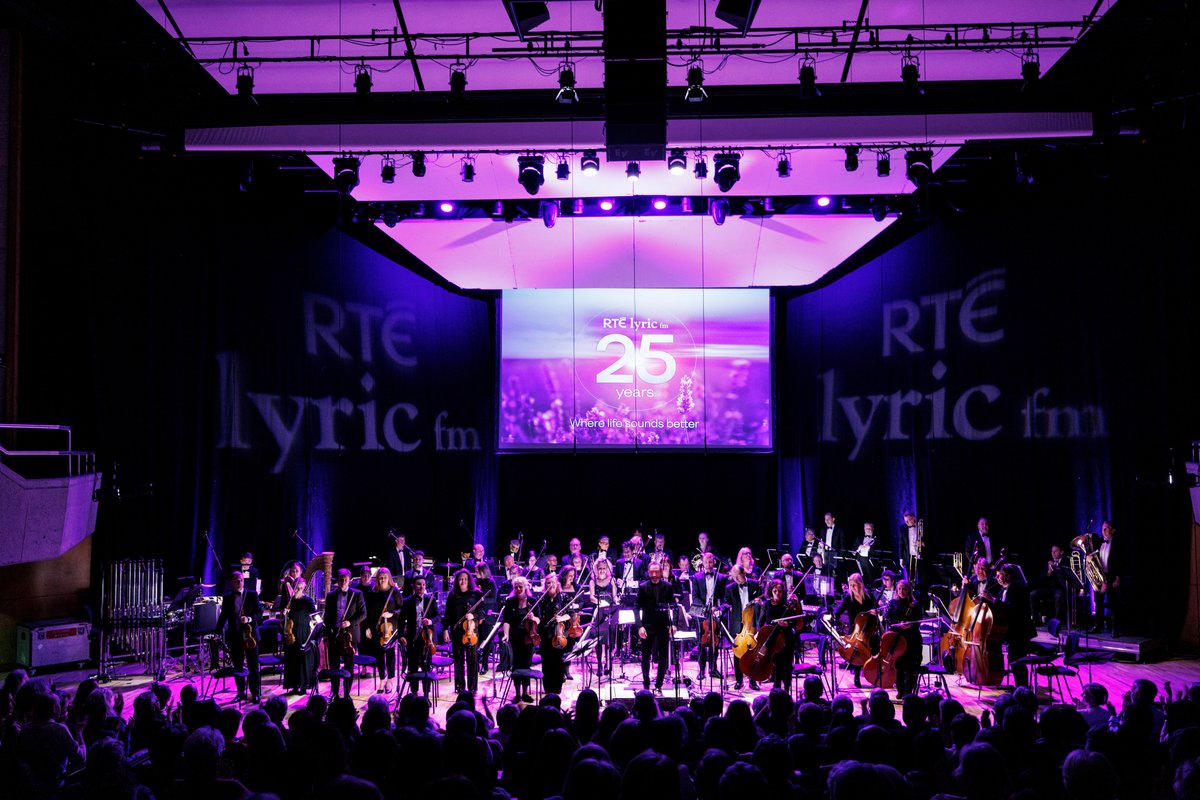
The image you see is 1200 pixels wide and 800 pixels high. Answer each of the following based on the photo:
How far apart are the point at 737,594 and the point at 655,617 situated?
4.21ft

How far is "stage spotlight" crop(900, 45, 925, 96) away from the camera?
1027 centimetres

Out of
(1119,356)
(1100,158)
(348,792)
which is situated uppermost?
(1100,158)

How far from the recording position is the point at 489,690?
37.0 feet

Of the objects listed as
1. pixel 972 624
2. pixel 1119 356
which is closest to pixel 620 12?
pixel 972 624

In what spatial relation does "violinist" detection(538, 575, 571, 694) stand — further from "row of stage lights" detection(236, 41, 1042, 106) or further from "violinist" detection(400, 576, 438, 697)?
"row of stage lights" detection(236, 41, 1042, 106)

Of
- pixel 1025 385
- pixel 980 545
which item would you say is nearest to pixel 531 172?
pixel 1025 385

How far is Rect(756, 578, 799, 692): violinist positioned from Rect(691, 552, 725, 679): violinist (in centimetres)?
80

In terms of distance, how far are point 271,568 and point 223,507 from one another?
121 cm

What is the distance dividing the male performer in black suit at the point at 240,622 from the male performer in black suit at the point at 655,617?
437 cm

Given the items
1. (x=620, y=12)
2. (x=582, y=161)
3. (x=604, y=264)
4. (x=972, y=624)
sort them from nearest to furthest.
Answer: (x=620, y=12) → (x=972, y=624) → (x=582, y=161) → (x=604, y=264)

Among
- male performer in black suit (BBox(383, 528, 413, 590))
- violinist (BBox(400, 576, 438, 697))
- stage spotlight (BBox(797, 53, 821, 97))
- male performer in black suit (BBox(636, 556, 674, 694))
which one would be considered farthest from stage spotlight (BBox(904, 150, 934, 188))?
male performer in black suit (BBox(383, 528, 413, 590))

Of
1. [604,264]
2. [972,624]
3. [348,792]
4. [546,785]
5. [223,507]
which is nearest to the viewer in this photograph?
[348,792]

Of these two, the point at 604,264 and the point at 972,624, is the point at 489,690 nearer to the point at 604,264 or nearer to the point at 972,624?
the point at 972,624

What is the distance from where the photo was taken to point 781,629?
10.3m
